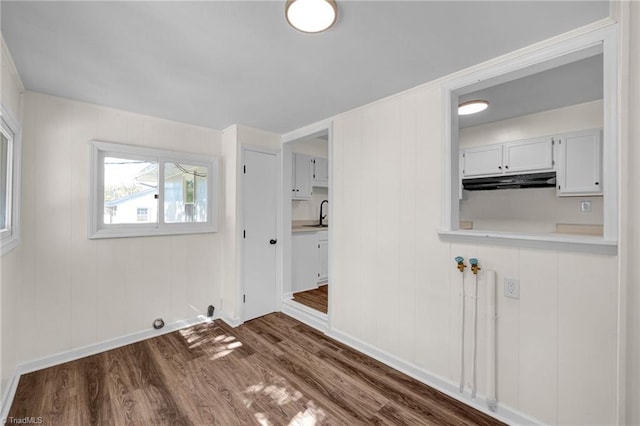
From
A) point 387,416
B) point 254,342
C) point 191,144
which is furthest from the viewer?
point 191,144

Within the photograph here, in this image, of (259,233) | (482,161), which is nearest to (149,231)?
(259,233)

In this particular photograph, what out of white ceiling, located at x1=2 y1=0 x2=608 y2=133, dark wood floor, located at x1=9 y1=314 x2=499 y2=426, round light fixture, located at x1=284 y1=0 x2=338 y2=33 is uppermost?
white ceiling, located at x1=2 y1=0 x2=608 y2=133

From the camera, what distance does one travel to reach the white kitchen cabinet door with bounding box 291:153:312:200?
4415 mm

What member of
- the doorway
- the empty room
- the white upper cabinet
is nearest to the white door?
the empty room

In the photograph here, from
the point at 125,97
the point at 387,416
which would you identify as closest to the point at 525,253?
the point at 387,416

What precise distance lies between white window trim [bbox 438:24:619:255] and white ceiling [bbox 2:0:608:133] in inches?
3.8

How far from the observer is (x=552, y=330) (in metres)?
1.69

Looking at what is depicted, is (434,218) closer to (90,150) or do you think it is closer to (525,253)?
(525,253)

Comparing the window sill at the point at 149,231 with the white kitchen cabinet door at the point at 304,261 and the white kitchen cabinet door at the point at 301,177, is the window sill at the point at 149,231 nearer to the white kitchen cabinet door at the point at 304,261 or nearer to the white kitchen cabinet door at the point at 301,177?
the white kitchen cabinet door at the point at 304,261

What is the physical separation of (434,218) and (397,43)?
125 centimetres

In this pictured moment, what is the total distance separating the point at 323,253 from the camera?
15.5 ft

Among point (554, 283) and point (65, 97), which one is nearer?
point (554, 283)

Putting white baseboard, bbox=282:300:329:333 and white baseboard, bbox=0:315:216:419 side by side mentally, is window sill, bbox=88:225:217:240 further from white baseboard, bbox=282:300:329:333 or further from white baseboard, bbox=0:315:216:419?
white baseboard, bbox=282:300:329:333

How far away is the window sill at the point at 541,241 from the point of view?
1501mm
